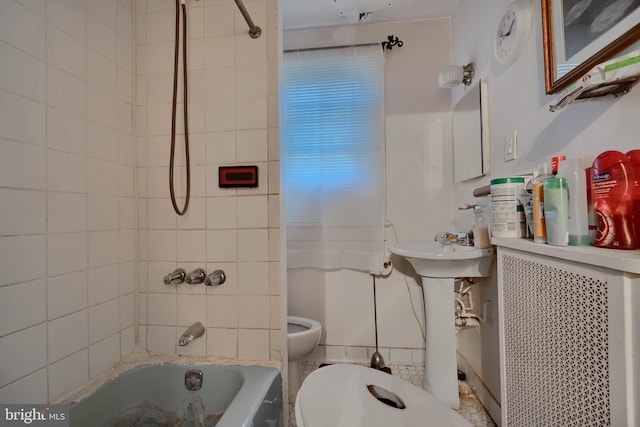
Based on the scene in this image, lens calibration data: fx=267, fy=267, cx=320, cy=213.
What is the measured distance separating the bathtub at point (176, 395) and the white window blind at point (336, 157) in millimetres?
963

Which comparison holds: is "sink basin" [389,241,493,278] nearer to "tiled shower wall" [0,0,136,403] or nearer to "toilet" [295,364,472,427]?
"toilet" [295,364,472,427]

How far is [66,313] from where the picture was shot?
0.86 metres

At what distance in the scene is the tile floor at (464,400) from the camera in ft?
4.30

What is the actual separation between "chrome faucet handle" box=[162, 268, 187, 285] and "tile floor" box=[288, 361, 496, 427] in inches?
35.6

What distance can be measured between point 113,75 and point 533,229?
5.15 ft

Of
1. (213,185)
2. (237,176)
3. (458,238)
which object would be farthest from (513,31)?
(213,185)

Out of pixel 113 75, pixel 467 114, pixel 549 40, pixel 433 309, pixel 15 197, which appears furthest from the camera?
pixel 467 114

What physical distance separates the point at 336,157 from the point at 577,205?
1347 mm

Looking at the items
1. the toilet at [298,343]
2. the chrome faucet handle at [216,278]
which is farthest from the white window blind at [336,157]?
the chrome faucet handle at [216,278]

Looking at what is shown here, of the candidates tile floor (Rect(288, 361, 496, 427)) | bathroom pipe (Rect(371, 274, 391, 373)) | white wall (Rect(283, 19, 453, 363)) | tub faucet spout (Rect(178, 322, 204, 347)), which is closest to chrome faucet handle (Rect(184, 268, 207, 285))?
tub faucet spout (Rect(178, 322, 204, 347))

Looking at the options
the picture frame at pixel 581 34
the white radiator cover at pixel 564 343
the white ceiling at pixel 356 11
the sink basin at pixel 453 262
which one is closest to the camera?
the white radiator cover at pixel 564 343

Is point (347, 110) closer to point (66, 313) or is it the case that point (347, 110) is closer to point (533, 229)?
point (533, 229)

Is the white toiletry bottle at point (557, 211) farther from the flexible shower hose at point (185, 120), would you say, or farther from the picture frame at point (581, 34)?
the flexible shower hose at point (185, 120)

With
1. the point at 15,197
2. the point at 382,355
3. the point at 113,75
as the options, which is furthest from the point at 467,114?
the point at 15,197
